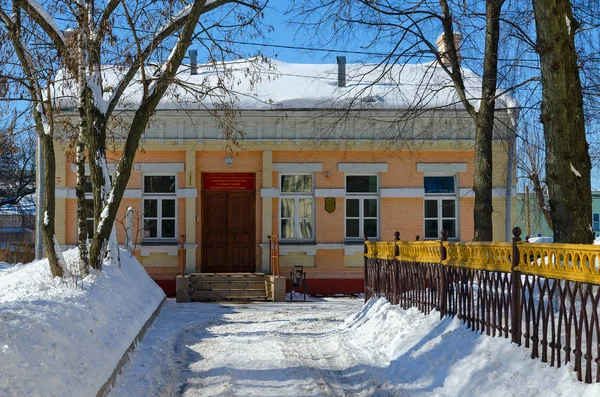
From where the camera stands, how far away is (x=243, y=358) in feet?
31.8

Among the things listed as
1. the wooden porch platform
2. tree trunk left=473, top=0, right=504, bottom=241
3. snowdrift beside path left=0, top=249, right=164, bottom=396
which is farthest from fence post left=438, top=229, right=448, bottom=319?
the wooden porch platform

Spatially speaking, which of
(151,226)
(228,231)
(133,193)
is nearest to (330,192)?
(228,231)

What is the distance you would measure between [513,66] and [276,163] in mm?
9431

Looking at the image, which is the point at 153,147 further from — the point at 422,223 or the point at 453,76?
the point at 453,76

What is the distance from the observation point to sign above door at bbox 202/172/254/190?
20.8 metres

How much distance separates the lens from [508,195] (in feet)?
68.9

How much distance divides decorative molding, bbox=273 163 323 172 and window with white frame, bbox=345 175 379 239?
3.34 feet

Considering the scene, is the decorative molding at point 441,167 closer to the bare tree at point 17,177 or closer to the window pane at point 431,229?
the window pane at point 431,229

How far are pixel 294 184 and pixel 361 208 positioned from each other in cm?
207

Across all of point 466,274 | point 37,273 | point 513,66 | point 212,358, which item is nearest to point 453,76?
point 513,66

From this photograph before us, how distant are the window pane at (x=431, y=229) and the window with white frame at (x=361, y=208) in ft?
4.90

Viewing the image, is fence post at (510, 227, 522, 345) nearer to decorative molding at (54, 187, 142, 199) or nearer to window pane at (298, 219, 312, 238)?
window pane at (298, 219, 312, 238)

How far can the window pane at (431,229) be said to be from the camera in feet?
69.8

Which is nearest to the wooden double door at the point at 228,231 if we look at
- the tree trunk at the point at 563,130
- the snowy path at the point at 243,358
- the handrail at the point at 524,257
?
the snowy path at the point at 243,358
